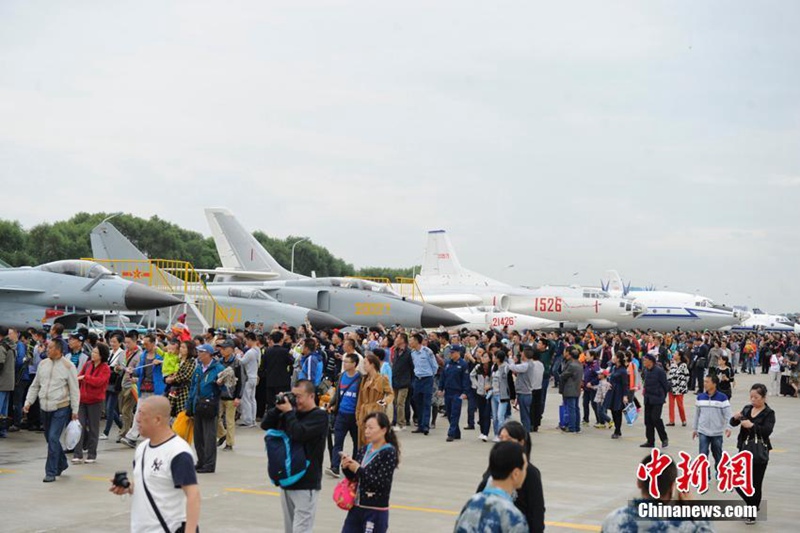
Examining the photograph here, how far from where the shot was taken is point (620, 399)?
1616 cm

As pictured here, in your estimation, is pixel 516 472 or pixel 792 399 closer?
pixel 516 472

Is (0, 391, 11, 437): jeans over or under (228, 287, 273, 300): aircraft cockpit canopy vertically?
under

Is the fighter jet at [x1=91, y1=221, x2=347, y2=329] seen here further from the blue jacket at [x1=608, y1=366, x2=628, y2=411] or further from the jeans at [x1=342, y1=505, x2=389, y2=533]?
the jeans at [x1=342, y1=505, x2=389, y2=533]

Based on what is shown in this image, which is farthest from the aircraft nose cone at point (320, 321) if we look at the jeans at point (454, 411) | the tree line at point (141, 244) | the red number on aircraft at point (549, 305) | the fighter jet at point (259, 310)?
the tree line at point (141, 244)

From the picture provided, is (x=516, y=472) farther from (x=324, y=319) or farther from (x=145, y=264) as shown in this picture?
(x=145, y=264)

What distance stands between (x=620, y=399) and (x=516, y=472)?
1233 cm

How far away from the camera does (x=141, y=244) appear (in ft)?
306

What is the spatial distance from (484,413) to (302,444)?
9.32 metres

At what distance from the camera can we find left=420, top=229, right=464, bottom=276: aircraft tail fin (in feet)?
211

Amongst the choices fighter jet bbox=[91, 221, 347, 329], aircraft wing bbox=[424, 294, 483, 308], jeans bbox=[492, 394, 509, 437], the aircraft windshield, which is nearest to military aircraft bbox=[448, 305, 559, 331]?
aircraft wing bbox=[424, 294, 483, 308]

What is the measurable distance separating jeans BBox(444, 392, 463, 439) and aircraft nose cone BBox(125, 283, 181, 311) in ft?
35.0

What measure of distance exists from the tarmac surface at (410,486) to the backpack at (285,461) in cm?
221

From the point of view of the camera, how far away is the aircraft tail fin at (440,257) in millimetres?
64375

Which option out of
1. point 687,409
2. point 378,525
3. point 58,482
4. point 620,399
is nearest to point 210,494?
point 58,482
